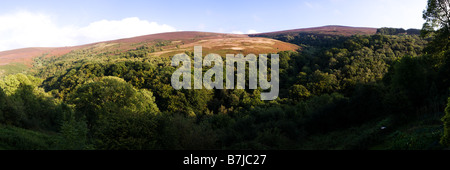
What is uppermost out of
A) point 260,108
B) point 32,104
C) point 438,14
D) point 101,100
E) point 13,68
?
point 438,14

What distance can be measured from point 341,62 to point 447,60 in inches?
1704

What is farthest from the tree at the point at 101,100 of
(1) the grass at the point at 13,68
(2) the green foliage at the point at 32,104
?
(1) the grass at the point at 13,68

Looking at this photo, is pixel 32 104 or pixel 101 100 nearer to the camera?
pixel 101 100

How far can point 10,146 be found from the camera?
1672 cm

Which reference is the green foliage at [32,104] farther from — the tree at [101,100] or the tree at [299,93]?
the tree at [299,93]

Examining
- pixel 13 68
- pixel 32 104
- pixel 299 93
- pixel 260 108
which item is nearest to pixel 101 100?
pixel 32 104

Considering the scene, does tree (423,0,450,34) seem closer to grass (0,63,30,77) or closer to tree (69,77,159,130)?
tree (69,77,159,130)

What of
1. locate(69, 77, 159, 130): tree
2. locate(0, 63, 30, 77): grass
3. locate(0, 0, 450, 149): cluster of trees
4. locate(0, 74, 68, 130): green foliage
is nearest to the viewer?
locate(0, 0, 450, 149): cluster of trees

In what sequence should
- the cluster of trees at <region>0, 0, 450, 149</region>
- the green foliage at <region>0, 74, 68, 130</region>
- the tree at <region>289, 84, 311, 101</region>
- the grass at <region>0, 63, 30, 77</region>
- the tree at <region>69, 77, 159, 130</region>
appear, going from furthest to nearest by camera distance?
1. the grass at <region>0, 63, 30, 77</region>
2. the tree at <region>289, 84, 311, 101</region>
3. the tree at <region>69, 77, 159, 130</region>
4. the green foliage at <region>0, 74, 68, 130</region>
5. the cluster of trees at <region>0, 0, 450, 149</region>

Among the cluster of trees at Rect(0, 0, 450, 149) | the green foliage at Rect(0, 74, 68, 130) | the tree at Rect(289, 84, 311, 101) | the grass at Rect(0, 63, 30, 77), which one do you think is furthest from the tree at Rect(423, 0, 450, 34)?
the grass at Rect(0, 63, 30, 77)

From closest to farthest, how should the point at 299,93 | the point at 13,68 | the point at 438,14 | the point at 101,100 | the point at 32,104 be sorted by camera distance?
the point at 438,14
the point at 101,100
the point at 32,104
the point at 299,93
the point at 13,68

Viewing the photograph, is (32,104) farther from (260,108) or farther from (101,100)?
(260,108)

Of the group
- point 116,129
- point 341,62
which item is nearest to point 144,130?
point 116,129
